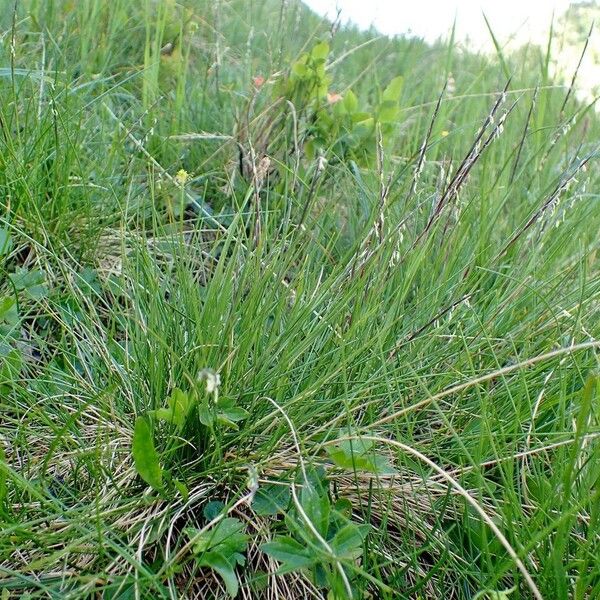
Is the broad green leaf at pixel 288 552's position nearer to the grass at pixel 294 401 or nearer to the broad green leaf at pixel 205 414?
the grass at pixel 294 401

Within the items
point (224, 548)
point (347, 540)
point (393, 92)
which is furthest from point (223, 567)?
point (393, 92)

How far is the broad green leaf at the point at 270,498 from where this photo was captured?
1053 millimetres

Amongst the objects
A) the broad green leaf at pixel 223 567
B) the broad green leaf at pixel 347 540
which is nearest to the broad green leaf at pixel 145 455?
the broad green leaf at pixel 223 567

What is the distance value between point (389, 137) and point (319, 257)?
0.63 meters

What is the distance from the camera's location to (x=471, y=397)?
4.15 ft

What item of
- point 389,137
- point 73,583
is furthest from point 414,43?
point 73,583

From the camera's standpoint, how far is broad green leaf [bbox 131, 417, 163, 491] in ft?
3.19

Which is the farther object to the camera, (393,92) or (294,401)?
(393,92)

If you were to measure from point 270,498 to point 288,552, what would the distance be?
0.12m

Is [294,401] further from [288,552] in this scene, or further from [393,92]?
[393,92]

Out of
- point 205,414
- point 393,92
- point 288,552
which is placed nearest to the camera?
point 288,552

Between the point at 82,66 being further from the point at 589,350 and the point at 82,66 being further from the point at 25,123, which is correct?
the point at 589,350

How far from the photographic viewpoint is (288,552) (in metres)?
0.93

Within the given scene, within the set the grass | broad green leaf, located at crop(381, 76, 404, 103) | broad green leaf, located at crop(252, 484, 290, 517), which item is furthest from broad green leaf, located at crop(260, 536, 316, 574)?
broad green leaf, located at crop(381, 76, 404, 103)
